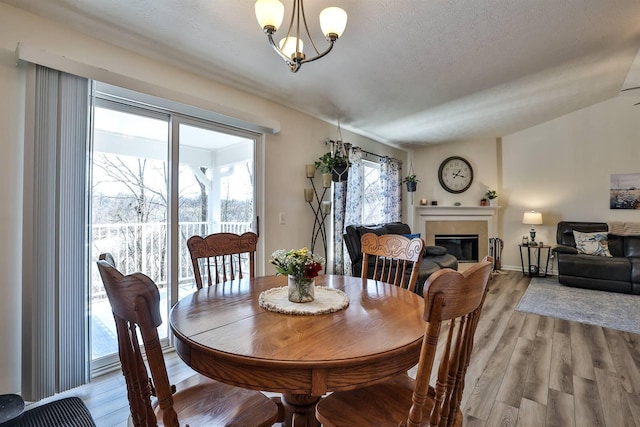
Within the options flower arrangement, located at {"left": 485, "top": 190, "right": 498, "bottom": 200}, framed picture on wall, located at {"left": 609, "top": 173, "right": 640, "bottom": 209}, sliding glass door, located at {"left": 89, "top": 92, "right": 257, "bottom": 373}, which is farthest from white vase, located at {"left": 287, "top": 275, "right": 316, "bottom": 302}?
framed picture on wall, located at {"left": 609, "top": 173, "right": 640, "bottom": 209}

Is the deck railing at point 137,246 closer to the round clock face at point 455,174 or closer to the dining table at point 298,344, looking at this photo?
the dining table at point 298,344

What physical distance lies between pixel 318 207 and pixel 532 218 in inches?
159

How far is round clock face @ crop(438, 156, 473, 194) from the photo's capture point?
6.18 m

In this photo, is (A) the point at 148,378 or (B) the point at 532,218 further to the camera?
(B) the point at 532,218

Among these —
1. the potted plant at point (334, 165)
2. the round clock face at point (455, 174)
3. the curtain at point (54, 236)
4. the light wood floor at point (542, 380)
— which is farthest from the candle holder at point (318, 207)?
the round clock face at point (455, 174)

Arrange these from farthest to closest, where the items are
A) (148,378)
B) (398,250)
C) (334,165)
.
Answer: (334,165), (398,250), (148,378)

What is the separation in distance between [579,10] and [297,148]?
8.94ft

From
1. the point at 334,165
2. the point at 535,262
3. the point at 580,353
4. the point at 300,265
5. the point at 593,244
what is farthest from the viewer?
the point at 535,262

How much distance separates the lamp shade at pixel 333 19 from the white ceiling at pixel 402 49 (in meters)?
0.44

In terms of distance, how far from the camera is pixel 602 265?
4.29 m

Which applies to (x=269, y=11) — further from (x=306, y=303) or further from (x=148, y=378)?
(x=148, y=378)

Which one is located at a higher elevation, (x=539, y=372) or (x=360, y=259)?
(x=360, y=259)

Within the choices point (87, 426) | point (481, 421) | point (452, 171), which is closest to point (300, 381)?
point (87, 426)

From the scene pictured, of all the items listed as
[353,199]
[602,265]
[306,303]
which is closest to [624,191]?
[602,265]
